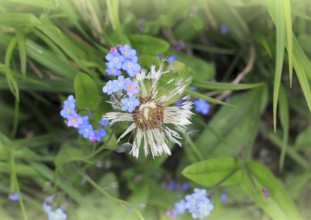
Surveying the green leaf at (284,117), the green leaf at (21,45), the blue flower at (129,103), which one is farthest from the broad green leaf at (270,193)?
the green leaf at (21,45)

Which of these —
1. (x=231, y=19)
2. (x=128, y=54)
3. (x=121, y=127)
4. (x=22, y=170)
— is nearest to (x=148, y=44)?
(x=128, y=54)

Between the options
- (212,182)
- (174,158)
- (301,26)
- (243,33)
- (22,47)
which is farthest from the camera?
(174,158)

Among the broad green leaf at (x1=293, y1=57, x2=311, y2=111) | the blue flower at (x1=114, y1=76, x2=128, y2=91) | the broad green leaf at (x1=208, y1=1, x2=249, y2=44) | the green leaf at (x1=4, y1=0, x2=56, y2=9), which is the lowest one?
the broad green leaf at (x1=293, y1=57, x2=311, y2=111)

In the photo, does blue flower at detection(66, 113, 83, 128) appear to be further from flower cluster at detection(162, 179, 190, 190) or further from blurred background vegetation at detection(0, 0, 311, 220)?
flower cluster at detection(162, 179, 190, 190)

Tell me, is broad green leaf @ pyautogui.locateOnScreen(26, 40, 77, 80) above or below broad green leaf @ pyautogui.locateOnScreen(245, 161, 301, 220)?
above

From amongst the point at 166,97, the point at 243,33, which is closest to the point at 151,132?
the point at 166,97

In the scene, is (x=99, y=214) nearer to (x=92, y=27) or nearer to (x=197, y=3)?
(x=92, y=27)

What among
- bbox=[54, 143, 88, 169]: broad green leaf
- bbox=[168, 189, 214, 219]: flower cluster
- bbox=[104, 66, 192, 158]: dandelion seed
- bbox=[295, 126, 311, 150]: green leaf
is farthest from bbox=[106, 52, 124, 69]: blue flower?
bbox=[295, 126, 311, 150]: green leaf

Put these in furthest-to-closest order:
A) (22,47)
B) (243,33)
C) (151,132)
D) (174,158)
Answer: (174,158) < (243,33) < (22,47) < (151,132)

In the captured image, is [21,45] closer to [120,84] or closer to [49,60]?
[49,60]
